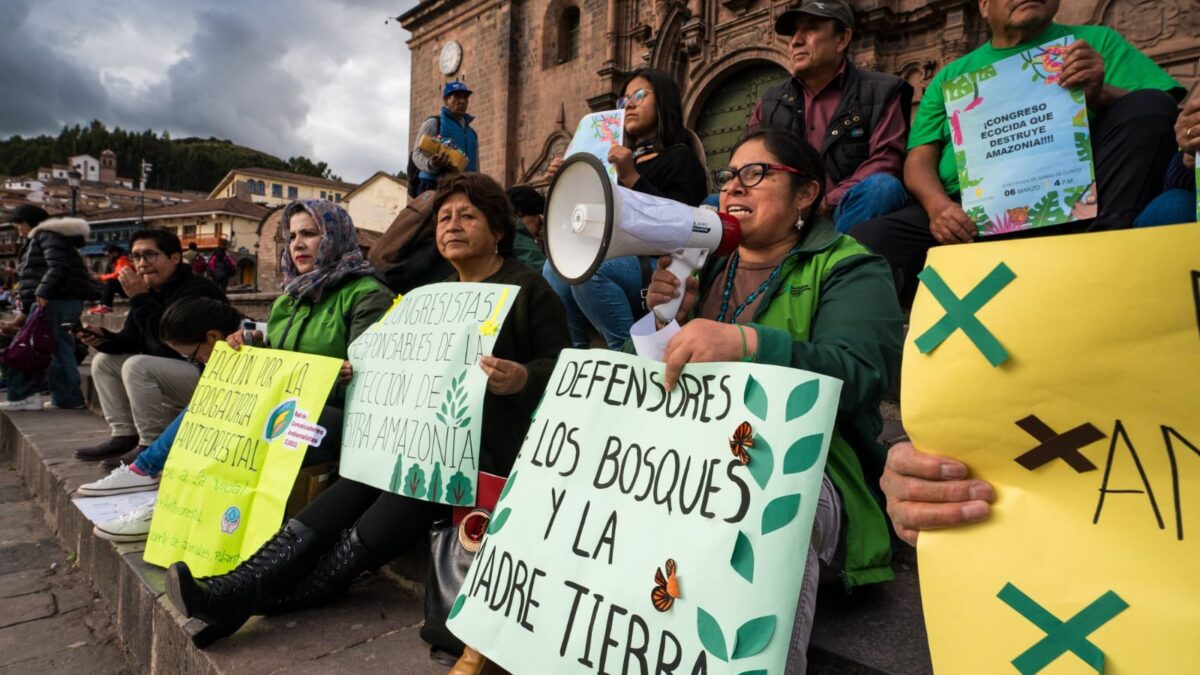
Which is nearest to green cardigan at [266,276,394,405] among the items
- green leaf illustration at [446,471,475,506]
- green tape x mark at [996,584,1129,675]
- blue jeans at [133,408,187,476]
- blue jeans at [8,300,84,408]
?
blue jeans at [133,408,187,476]

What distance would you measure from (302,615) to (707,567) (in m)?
1.62

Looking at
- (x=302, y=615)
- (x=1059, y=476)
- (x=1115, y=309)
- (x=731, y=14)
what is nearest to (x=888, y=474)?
(x=1059, y=476)

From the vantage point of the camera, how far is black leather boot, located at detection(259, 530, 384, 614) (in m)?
2.17

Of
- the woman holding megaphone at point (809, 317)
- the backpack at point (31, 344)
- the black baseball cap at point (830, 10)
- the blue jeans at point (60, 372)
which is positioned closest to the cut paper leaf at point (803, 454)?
the woman holding megaphone at point (809, 317)

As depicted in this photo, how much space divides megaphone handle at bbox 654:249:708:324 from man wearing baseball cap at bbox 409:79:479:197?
309 cm

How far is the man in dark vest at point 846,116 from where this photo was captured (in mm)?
2914

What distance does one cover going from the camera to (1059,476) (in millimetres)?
857

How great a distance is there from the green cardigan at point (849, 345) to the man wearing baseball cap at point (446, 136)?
3.16 meters

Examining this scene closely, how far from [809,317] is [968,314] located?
31.9 inches

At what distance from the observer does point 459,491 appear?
2041mm

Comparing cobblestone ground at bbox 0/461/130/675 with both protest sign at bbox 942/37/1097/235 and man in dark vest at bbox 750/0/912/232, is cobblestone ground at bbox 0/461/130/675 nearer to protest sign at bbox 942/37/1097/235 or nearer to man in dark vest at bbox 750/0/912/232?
man in dark vest at bbox 750/0/912/232

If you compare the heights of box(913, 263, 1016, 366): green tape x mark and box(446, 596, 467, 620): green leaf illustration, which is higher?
box(913, 263, 1016, 366): green tape x mark

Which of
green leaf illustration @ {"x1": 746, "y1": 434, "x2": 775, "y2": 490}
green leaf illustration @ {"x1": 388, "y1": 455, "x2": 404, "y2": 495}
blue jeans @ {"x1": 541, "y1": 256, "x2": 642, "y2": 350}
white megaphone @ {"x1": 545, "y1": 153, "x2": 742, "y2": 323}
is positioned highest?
white megaphone @ {"x1": 545, "y1": 153, "x2": 742, "y2": 323}

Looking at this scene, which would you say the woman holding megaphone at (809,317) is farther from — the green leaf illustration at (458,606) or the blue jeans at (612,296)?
the blue jeans at (612,296)
